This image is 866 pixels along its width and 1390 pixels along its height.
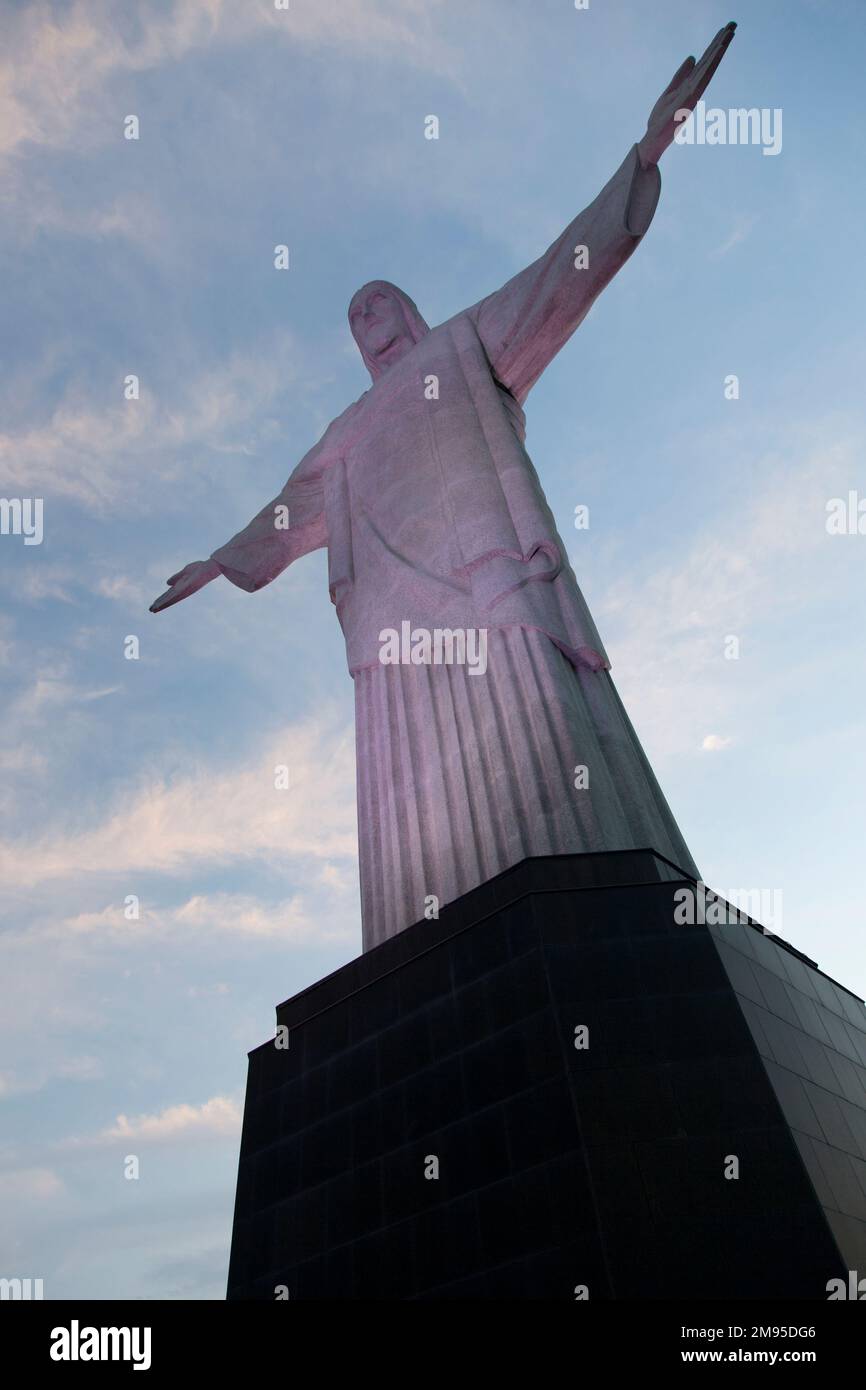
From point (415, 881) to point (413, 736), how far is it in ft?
3.97

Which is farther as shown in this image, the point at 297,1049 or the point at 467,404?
the point at 467,404

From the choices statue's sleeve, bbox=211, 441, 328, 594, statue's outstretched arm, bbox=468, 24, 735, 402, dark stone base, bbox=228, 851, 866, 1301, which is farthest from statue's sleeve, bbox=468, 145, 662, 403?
dark stone base, bbox=228, 851, 866, 1301

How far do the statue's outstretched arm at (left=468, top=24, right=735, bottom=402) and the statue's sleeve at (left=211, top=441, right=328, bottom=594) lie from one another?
7.07 feet

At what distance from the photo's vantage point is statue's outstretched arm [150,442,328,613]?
11219mm

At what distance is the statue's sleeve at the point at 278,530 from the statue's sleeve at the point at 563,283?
2.15 m

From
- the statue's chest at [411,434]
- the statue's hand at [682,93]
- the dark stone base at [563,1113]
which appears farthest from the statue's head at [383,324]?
the dark stone base at [563,1113]

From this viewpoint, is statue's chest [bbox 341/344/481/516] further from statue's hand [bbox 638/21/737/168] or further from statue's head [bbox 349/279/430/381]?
statue's hand [bbox 638/21/737/168]

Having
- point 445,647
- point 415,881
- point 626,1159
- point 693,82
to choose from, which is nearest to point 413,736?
point 445,647

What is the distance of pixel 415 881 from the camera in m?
7.51

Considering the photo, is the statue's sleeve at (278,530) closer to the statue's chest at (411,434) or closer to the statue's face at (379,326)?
the statue's chest at (411,434)

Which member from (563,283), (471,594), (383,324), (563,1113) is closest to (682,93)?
(563,283)

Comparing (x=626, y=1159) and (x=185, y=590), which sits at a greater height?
(x=185, y=590)
